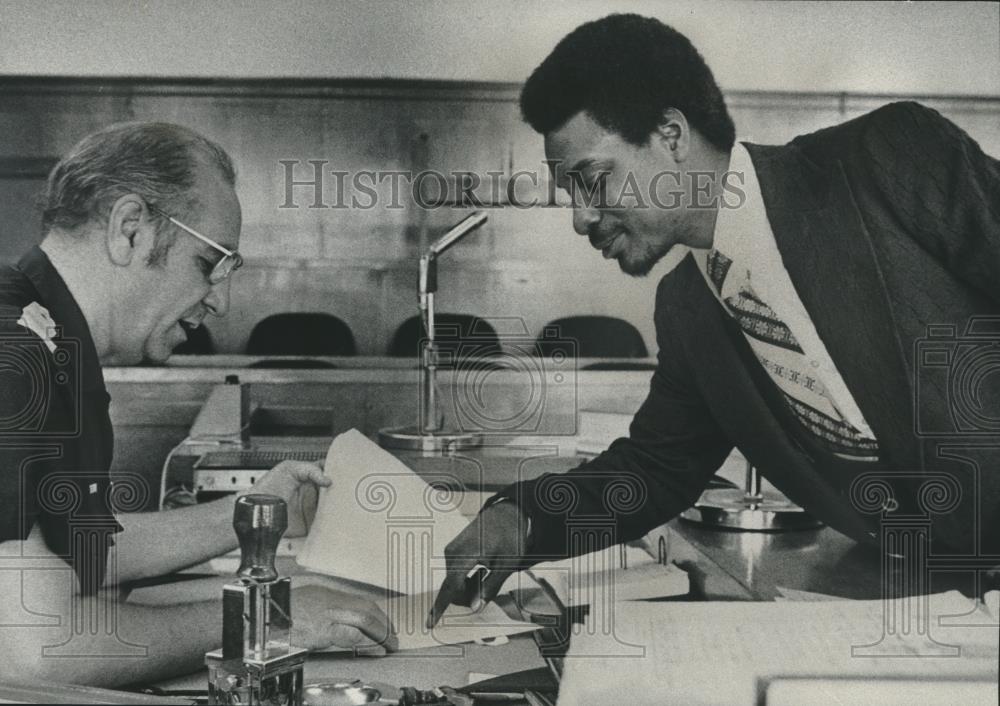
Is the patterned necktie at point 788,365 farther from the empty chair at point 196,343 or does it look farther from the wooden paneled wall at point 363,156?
the empty chair at point 196,343

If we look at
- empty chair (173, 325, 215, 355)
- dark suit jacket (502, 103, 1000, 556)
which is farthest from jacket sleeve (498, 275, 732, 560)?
empty chair (173, 325, 215, 355)

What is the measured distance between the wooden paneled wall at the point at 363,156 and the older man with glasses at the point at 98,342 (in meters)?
0.04

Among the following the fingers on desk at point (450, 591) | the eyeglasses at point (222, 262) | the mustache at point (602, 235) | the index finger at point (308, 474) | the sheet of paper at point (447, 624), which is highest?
the mustache at point (602, 235)

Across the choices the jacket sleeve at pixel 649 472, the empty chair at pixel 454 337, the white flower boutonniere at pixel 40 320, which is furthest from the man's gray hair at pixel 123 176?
the jacket sleeve at pixel 649 472

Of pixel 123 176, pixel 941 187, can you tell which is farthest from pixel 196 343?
pixel 941 187

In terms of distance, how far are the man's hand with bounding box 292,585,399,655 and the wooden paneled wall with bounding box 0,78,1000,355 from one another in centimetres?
48

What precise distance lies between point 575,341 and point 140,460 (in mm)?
680

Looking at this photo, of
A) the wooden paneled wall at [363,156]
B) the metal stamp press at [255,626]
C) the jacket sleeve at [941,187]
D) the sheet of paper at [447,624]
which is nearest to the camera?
the metal stamp press at [255,626]

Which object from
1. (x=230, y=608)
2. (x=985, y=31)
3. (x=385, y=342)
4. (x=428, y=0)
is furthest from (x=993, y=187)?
(x=230, y=608)

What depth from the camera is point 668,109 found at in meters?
1.45

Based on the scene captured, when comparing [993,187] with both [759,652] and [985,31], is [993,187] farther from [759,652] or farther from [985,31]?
[759,652]

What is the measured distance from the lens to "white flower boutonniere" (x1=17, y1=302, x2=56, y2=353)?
4.59 ft

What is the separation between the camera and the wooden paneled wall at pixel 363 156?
4.83 ft

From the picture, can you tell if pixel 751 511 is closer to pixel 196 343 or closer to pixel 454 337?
pixel 454 337
